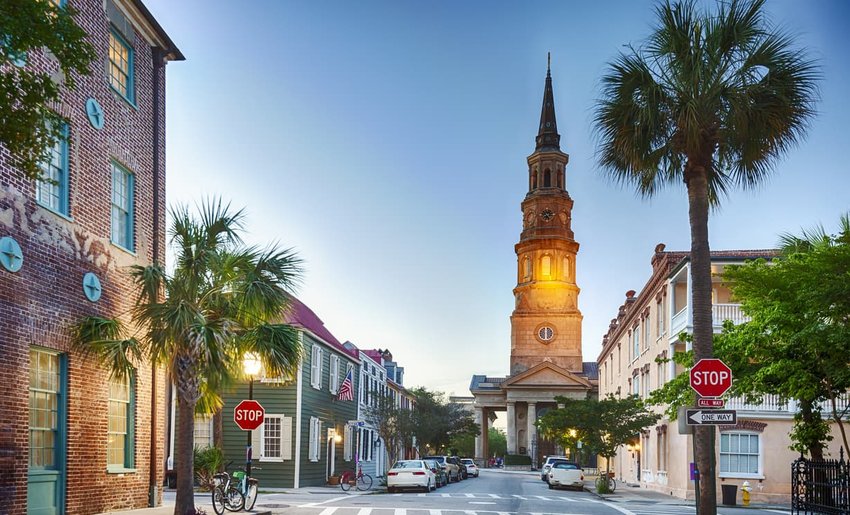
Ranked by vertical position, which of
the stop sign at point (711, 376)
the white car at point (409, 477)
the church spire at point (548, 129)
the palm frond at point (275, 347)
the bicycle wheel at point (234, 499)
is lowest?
the white car at point (409, 477)

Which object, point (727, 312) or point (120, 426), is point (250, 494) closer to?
point (120, 426)

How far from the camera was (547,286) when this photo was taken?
100375mm

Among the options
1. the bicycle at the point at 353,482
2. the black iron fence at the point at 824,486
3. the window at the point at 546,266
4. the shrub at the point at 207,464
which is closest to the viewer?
the black iron fence at the point at 824,486

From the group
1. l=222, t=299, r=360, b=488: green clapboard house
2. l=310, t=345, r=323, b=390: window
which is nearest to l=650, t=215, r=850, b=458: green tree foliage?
l=222, t=299, r=360, b=488: green clapboard house

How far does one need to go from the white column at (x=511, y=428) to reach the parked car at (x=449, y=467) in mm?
44930

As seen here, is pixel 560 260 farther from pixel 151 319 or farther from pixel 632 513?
pixel 151 319

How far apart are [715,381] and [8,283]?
10943mm

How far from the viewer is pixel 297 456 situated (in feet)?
115

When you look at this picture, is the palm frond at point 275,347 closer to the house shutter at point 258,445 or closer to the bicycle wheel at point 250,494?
the bicycle wheel at point 250,494

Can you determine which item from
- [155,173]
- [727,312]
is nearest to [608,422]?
[727,312]

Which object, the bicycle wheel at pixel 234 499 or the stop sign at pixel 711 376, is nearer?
the stop sign at pixel 711 376

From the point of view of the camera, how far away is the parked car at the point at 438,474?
38.8 metres

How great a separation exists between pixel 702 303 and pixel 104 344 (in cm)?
1042

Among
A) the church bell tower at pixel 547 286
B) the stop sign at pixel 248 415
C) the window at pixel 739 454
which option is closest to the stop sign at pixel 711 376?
the stop sign at pixel 248 415
